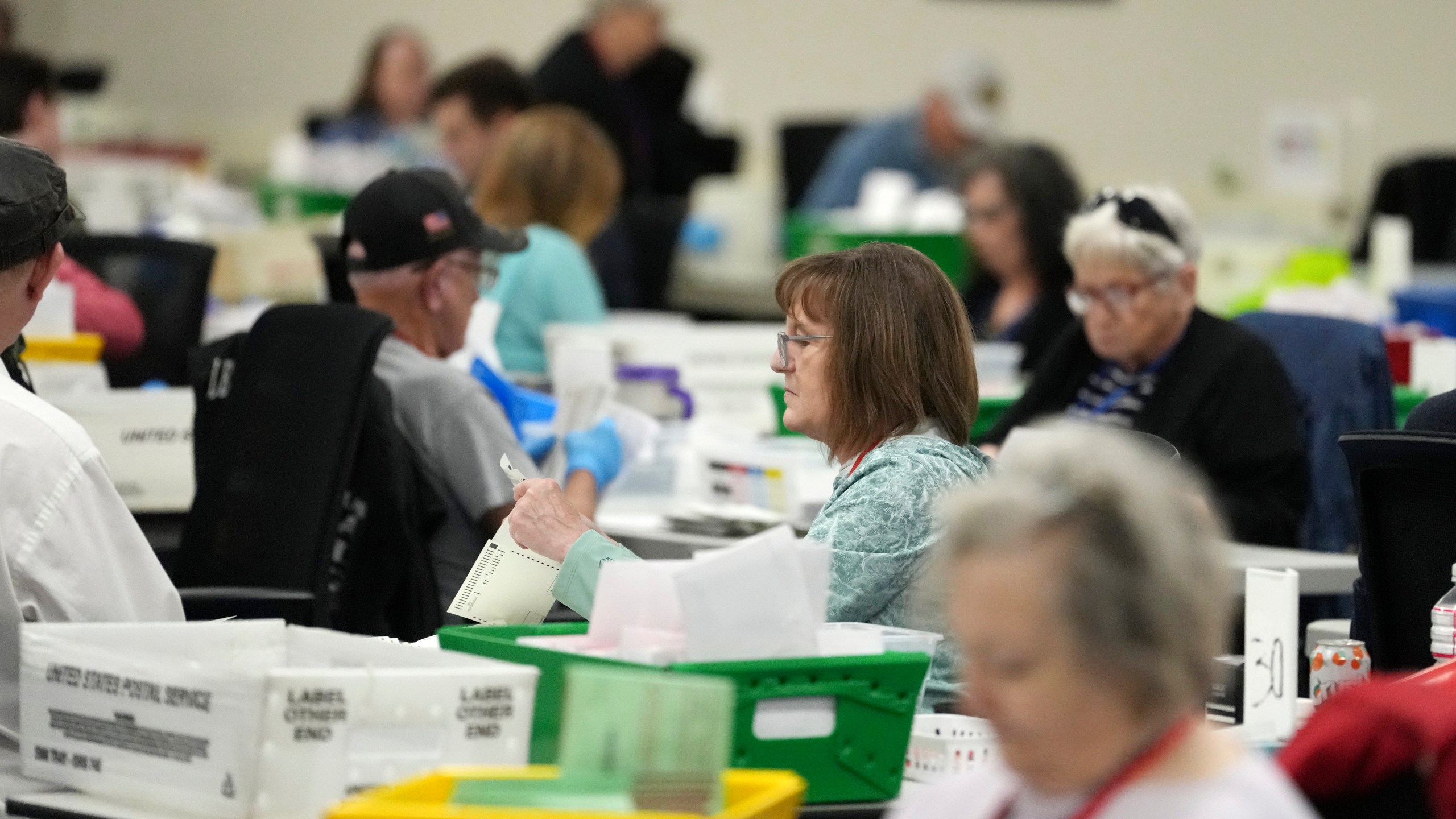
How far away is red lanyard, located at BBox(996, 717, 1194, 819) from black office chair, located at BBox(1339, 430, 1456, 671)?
1.09 metres

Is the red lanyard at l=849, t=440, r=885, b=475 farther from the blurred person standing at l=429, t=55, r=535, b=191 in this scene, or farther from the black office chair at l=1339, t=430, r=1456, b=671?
the blurred person standing at l=429, t=55, r=535, b=191

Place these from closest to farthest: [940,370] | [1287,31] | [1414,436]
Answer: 1. [1414,436]
2. [940,370]
3. [1287,31]

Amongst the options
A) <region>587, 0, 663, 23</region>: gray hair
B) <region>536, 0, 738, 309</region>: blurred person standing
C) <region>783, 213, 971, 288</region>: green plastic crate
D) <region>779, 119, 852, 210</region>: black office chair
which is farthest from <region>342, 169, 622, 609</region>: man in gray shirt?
<region>779, 119, 852, 210</region>: black office chair

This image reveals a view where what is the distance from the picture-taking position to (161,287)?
469 cm

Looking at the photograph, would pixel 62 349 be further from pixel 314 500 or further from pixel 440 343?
pixel 314 500

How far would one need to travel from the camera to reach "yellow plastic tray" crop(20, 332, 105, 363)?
3.72 meters

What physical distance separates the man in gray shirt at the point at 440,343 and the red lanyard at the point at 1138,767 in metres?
1.85

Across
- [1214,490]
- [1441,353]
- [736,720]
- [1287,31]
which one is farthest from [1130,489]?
[1287,31]

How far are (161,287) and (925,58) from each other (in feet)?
20.6

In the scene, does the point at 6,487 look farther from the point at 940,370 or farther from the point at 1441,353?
the point at 1441,353

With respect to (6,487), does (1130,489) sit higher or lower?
higher

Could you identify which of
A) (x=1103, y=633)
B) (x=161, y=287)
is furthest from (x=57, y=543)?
(x=161, y=287)

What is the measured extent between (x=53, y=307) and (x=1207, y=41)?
7.15 meters

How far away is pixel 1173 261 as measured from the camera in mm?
3723
